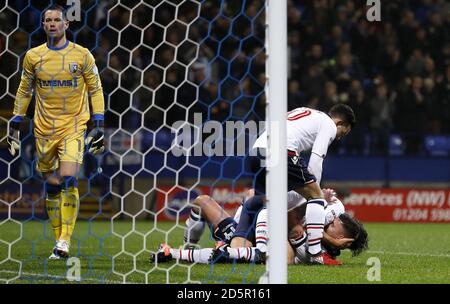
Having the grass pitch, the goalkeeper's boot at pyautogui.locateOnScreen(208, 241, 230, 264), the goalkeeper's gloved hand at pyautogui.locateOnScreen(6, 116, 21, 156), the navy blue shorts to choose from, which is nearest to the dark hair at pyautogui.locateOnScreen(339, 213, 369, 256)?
the grass pitch

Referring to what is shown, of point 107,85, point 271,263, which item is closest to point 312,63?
point 107,85

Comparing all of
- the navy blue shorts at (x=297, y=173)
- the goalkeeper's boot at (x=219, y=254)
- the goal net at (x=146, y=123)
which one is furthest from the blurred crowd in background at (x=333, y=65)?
the goalkeeper's boot at (x=219, y=254)

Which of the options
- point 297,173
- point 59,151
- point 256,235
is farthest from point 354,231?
point 59,151

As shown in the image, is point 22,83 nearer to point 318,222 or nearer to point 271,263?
point 318,222

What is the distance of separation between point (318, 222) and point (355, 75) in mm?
8497

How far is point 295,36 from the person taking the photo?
592 inches

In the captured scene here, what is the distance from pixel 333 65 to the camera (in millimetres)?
14891

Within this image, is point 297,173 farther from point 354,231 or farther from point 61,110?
point 61,110

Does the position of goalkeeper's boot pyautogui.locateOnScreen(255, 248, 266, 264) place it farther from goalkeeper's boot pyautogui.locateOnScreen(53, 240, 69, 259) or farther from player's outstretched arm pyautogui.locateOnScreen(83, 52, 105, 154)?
player's outstretched arm pyautogui.locateOnScreen(83, 52, 105, 154)

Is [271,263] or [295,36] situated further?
[295,36]

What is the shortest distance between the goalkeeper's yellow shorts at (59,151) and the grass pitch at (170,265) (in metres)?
0.58

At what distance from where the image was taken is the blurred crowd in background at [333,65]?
40.3 ft

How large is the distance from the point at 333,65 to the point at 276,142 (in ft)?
33.5

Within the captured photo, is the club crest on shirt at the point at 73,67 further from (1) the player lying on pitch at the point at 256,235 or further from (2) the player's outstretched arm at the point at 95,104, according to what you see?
(1) the player lying on pitch at the point at 256,235
